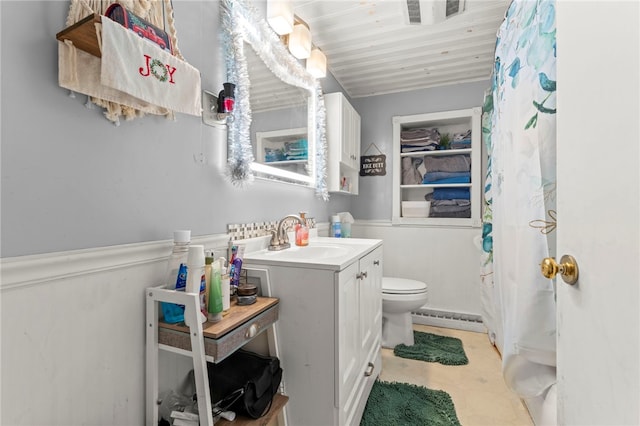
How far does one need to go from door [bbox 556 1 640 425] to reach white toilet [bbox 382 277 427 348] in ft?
4.83

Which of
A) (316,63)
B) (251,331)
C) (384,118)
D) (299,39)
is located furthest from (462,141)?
(251,331)

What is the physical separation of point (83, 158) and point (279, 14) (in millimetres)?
1170

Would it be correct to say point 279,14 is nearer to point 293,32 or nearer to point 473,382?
point 293,32

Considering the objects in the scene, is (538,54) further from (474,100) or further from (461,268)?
(461,268)

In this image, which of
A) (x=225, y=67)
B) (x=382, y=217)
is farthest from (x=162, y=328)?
(x=382, y=217)

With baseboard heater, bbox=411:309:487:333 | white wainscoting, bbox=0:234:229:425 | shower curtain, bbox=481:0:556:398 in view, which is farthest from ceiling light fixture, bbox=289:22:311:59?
baseboard heater, bbox=411:309:487:333

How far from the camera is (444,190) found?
2.86 meters

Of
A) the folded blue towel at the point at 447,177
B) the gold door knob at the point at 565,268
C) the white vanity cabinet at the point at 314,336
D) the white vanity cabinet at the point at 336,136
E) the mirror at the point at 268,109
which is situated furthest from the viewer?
the folded blue towel at the point at 447,177

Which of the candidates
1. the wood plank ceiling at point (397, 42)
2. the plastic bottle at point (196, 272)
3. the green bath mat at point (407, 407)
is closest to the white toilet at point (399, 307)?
the green bath mat at point (407, 407)

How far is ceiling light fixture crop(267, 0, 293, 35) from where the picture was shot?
1.47 m

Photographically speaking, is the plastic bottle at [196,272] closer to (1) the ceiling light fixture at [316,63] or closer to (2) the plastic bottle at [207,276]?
(2) the plastic bottle at [207,276]

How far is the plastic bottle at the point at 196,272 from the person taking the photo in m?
0.90

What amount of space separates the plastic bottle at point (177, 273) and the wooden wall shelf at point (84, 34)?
0.55 m

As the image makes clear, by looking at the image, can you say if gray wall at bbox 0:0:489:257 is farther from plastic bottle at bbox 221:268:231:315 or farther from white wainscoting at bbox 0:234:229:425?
plastic bottle at bbox 221:268:231:315
